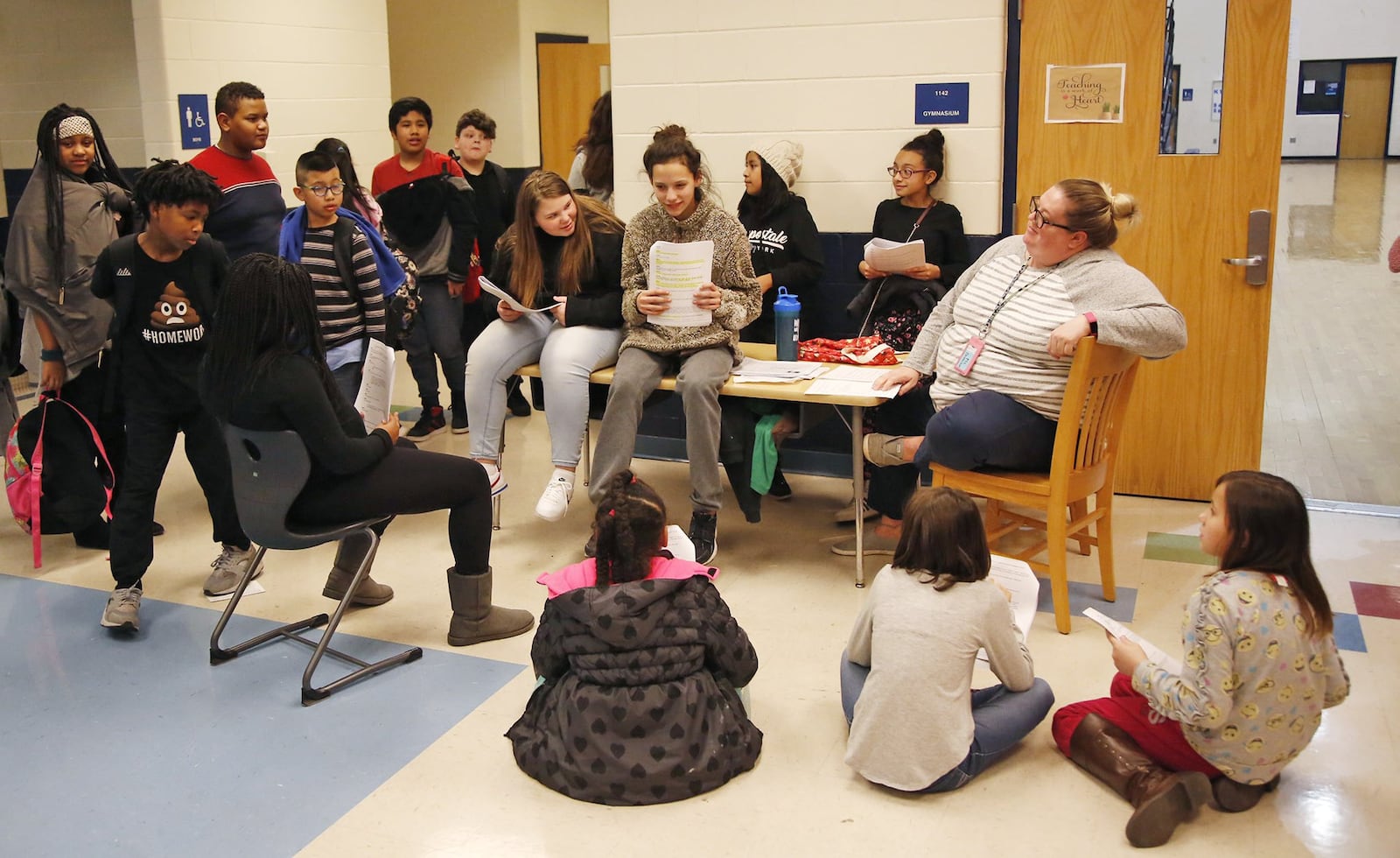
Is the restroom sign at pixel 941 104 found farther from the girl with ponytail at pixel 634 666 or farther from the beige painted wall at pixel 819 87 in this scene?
the girl with ponytail at pixel 634 666

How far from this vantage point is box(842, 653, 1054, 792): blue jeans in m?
2.71

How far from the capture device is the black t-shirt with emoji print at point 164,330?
12.0ft

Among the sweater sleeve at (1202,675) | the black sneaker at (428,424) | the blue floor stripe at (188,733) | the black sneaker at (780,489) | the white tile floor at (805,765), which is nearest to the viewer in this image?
the sweater sleeve at (1202,675)

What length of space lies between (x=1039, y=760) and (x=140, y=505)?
2.67m

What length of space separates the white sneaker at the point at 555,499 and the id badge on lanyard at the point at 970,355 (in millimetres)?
1390

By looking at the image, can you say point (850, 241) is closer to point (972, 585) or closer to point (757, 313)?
point (757, 313)

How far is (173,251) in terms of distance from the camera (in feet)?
12.0

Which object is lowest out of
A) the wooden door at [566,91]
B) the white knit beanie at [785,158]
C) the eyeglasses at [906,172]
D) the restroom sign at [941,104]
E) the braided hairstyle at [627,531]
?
the braided hairstyle at [627,531]

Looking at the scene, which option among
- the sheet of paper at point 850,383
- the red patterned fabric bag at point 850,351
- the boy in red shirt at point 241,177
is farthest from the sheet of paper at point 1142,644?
the boy in red shirt at point 241,177

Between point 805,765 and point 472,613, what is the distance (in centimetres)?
115

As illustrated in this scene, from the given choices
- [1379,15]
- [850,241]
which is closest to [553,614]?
[850,241]

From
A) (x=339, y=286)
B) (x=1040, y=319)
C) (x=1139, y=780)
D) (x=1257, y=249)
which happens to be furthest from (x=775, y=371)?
(x=1139, y=780)

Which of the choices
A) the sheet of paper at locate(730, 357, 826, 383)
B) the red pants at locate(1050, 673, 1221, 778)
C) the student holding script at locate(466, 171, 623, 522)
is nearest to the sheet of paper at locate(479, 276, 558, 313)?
the student holding script at locate(466, 171, 623, 522)

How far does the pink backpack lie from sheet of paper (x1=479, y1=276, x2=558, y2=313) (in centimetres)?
137
